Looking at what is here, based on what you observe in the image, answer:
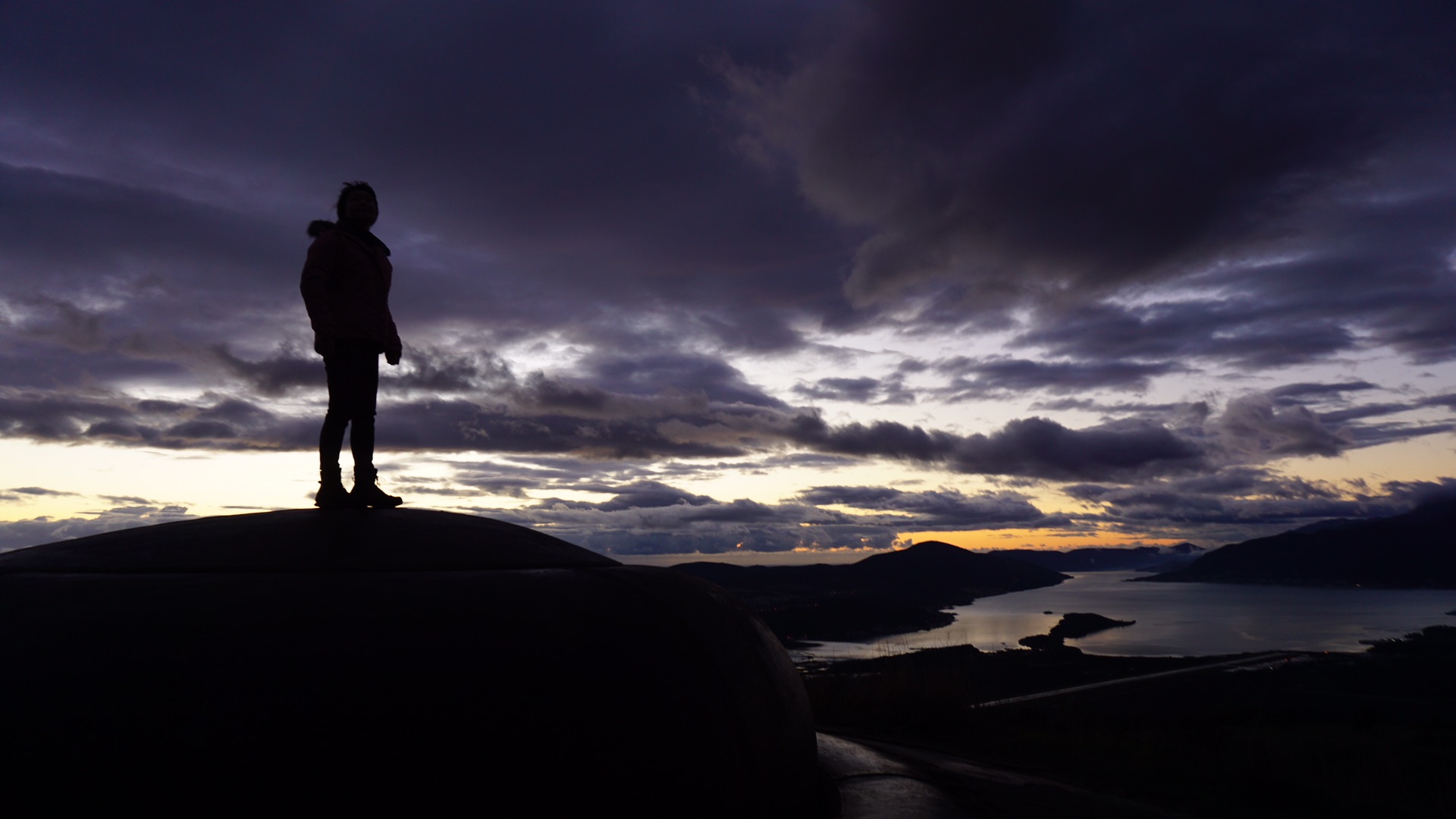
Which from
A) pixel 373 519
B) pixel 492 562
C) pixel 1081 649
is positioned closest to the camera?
pixel 492 562

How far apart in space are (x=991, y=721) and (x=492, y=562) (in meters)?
8.14

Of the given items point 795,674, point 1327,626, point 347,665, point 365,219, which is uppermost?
point 365,219

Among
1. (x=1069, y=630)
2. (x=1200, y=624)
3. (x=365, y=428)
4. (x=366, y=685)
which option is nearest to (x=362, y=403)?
(x=365, y=428)

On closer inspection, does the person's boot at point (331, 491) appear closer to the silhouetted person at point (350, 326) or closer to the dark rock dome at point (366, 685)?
the silhouetted person at point (350, 326)

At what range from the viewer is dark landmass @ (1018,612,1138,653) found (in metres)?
91.2

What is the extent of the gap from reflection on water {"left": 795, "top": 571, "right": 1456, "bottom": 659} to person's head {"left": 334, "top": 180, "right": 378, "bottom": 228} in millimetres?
57605

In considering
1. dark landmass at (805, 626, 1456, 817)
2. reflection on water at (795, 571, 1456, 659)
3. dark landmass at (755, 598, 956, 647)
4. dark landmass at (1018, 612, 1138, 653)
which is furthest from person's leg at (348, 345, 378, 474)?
dark landmass at (1018, 612, 1138, 653)

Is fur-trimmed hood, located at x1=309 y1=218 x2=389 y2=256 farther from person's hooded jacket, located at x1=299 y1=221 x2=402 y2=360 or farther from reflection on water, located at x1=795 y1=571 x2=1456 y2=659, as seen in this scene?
reflection on water, located at x1=795 y1=571 x2=1456 y2=659

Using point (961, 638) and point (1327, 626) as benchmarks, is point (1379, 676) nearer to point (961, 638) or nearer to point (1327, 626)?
point (961, 638)

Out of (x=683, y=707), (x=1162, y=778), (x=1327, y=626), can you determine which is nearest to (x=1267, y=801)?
(x=1162, y=778)

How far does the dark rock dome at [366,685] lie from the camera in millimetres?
2850

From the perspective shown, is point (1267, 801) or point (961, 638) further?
point (961, 638)

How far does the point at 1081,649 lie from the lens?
306 feet

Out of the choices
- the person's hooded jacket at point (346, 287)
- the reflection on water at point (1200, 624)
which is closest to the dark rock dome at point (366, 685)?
the person's hooded jacket at point (346, 287)
